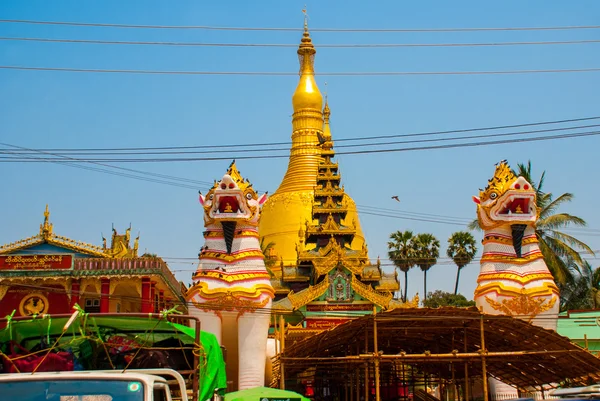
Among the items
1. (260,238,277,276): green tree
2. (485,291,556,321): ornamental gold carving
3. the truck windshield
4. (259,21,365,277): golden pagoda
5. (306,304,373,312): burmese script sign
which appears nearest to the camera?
the truck windshield

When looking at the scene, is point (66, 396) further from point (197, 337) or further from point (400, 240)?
point (400, 240)

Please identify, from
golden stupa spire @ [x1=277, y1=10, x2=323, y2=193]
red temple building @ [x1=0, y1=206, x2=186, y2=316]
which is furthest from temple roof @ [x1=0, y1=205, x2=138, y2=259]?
golden stupa spire @ [x1=277, y1=10, x2=323, y2=193]

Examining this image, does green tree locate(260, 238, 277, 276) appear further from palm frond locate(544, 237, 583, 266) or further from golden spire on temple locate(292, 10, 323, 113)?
palm frond locate(544, 237, 583, 266)

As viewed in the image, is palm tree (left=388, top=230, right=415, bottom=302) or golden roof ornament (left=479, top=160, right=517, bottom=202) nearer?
golden roof ornament (left=479, top=160, right=517, bottom=202)

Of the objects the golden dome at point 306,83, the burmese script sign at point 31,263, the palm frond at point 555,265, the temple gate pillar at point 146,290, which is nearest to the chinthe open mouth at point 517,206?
the palm frond at point 555,265

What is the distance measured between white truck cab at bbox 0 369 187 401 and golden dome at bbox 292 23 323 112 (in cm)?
4820

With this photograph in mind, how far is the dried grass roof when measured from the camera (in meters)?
20.9

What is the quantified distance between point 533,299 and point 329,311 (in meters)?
9.90

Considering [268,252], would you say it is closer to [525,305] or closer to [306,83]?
[306,83]

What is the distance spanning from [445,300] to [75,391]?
59005 mm

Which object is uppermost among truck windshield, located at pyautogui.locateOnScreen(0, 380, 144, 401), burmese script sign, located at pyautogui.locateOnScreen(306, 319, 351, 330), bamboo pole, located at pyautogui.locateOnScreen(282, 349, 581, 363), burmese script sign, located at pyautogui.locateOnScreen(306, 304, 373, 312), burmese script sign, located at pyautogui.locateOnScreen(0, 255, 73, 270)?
burmese script sign, located at pyautogui.locateOnScreen(0, 255, 73, 270)

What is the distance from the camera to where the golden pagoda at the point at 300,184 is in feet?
161

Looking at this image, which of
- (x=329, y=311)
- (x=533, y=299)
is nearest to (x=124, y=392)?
(x=533, y=299)

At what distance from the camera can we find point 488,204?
27781 millimetres
